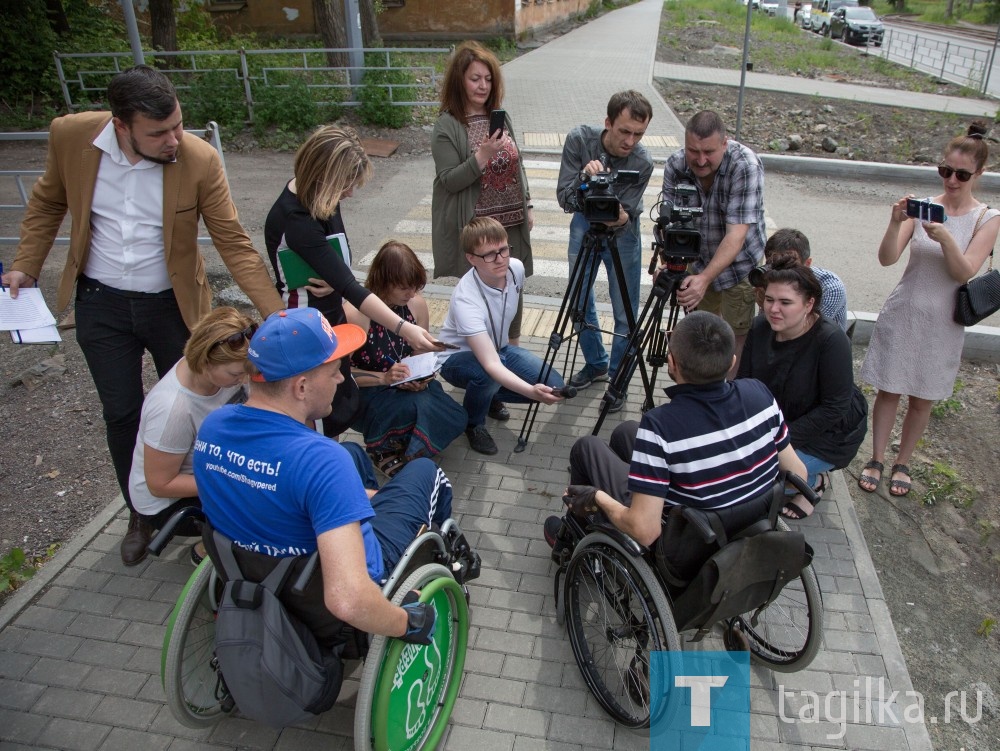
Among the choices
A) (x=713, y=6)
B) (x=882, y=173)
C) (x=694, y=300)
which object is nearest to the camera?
(x=694, y=300)

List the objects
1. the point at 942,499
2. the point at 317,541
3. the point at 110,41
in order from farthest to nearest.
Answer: the point at 110,41 < the point at 942,499 < the point at 317,541

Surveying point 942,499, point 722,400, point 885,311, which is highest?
point 722,400

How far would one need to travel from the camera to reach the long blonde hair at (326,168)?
3.26 m

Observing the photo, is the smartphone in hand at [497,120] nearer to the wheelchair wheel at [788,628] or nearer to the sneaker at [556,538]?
the sneaker at [556,538]

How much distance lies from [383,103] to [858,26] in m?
25.0

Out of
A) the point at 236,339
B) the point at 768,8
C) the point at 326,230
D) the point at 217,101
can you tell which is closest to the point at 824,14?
the point at 768,8

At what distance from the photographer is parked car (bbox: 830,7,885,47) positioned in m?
28.4

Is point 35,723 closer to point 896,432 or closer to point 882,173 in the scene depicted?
point 896,432

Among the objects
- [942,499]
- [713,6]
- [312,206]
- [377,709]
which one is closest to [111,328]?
[312,206]

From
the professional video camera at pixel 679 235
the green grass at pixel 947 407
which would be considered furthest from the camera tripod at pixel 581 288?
the green grass at pixel 947 407

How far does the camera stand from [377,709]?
7.06 feet

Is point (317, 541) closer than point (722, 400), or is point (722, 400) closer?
point (317, 541)

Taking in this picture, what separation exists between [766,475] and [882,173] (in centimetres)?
946

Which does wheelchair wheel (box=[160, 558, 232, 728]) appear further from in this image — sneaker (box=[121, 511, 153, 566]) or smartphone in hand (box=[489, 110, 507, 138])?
smartphone in hand (box=[489, 110, 507, 138])
